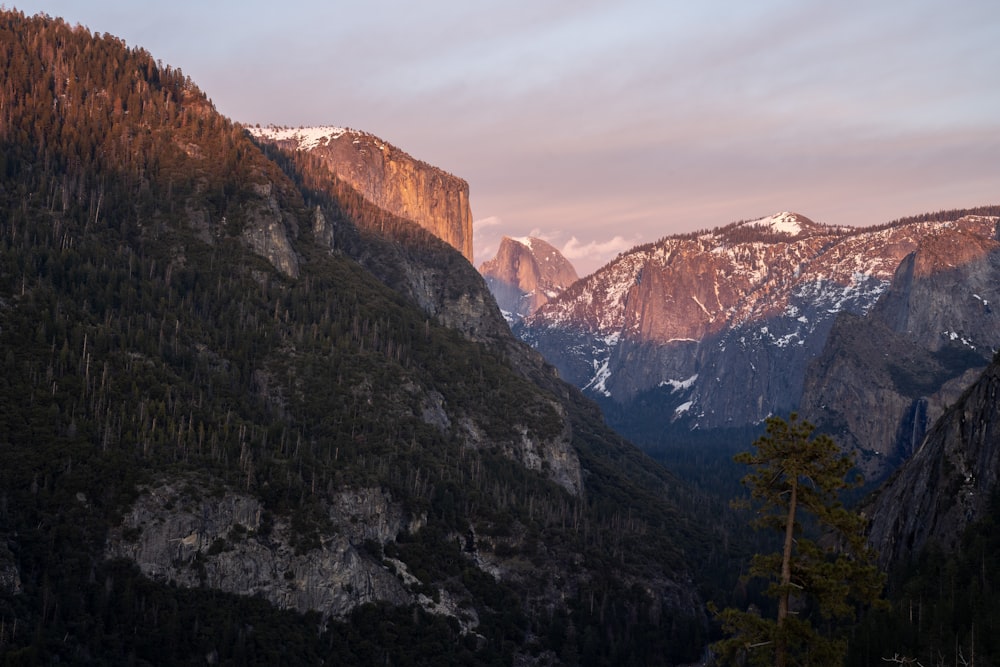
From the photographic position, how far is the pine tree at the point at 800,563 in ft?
211

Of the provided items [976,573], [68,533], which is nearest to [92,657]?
[68,533]

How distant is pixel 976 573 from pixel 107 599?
149674 mm

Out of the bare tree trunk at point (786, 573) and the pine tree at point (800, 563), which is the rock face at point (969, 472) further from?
the bare tree trunk at point (786, 573)

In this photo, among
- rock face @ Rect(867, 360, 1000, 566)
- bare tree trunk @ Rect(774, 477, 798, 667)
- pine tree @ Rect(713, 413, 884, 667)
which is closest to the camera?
pine tree @ Rect(713, 413, 884, 667)

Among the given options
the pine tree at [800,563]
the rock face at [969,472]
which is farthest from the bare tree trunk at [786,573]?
the rock face at [969,472]

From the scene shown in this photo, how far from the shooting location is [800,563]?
66.4 meters

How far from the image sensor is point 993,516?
172 metres

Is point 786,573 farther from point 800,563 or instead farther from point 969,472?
point 969,472

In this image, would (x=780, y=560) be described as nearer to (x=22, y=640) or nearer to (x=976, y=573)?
(x=976, y=573)

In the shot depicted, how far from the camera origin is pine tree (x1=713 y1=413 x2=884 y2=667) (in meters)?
64.4

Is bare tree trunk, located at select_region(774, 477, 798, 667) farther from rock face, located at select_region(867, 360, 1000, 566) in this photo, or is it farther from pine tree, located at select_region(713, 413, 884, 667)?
rock face, located at select_region(867, 360, 1000, 566)

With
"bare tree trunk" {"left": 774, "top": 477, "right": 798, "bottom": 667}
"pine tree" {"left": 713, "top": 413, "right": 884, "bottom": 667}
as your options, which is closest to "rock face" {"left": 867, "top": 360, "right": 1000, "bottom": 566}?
"pine tree" {"left": 713, "top": 413, "right": 884, "bottom": 667}

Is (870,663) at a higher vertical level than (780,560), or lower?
lower

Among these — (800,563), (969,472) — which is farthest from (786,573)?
(969,472)
